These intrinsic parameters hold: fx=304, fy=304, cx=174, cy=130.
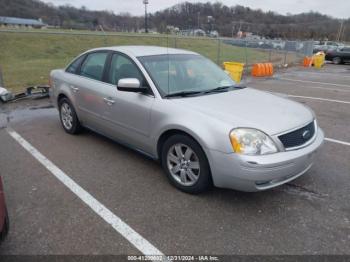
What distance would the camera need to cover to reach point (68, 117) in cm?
526

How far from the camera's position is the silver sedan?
9.48ft

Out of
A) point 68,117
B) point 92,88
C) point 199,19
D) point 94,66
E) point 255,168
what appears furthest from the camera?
point 199,19

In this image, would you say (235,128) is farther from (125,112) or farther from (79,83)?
(79,83)

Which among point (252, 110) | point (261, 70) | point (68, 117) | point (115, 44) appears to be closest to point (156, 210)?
point (252, 110)

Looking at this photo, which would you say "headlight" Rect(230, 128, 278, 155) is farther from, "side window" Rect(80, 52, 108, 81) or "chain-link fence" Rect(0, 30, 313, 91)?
"chain-link fence" Rect(0, 30, 313, 91)

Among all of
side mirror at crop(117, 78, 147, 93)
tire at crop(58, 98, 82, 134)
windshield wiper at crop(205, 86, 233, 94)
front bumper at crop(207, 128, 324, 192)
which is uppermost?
side mirror at crop(117, 78, 147, 93)

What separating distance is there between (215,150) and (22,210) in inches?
79.7

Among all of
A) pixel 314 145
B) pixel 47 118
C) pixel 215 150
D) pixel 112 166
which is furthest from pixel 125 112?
pixel 47 118

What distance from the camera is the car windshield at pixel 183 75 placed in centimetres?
373

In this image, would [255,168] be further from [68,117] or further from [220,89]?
[68,117]

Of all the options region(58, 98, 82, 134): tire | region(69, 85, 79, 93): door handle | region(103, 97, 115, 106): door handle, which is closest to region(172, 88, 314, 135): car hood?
region(103, 97, 115, 106): door handle

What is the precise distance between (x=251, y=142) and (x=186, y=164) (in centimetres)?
79

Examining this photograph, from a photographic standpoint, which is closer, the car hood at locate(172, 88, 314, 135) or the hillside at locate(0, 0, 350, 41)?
the car hood at locate(172, 88, 314, 135)

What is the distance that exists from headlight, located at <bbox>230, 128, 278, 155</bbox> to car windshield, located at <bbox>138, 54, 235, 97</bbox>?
1019mm
